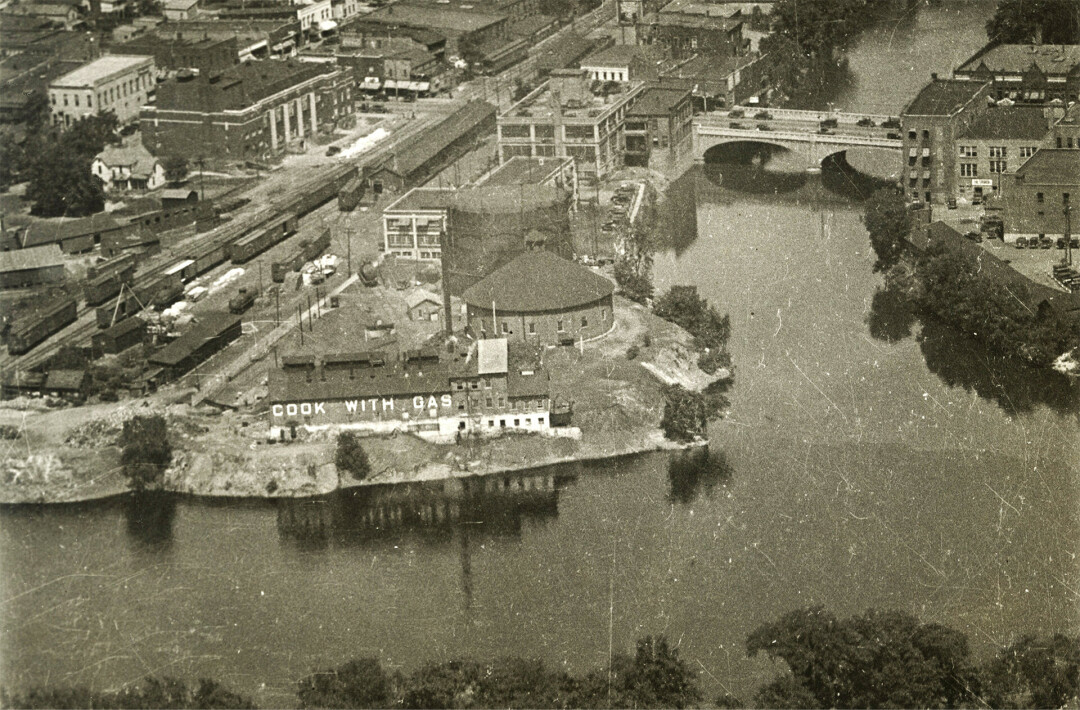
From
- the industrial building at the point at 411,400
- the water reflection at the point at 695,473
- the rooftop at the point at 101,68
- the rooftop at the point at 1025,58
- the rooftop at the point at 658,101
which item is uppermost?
the rooftop at the point at 101,68

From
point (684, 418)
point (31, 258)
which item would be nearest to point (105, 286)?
point (31, 258)

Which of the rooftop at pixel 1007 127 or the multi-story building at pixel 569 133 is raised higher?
the rooftop at pixel 1007 127

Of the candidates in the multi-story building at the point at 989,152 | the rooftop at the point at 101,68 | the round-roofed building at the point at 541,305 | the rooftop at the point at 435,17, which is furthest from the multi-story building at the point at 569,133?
the rooftop at the point at 435,17

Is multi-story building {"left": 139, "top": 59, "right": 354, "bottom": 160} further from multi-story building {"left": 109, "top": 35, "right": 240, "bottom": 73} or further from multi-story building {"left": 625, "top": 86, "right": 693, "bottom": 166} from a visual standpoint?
multi-story building {"left": 625, "top": 86, "right": 693, "bottom": 166}

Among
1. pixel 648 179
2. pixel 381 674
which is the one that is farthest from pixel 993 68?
pixel 381 674

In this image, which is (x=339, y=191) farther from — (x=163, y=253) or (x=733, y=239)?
(x=733, y=239)

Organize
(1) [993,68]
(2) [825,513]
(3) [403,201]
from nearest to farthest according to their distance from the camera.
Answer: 1. (2) [825,513]
2. (3) [403,201]
3. (1) [993,68]

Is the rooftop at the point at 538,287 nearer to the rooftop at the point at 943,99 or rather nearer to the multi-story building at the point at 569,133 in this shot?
the multi-story building at the point at 569,133
